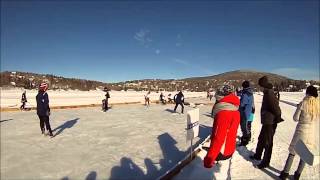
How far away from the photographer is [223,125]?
13.9ft

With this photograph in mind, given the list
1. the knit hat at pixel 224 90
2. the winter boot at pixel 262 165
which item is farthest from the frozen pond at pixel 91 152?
the knit hat at pixel 224 90

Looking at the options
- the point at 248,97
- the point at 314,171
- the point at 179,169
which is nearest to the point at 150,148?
the point at 179,169

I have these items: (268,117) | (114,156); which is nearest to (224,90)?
(268,117)

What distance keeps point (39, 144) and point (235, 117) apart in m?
7.24

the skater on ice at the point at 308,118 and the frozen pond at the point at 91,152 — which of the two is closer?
the skater on ice at the point at 308,118

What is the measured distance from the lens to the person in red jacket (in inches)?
167

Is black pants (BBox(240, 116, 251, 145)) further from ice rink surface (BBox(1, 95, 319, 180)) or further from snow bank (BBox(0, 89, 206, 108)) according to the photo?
snow bank (BBox(0, 89, 206, 108))

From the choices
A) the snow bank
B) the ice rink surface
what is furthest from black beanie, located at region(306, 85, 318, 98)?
the snow bank

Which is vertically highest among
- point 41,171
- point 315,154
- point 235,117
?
point 235,117

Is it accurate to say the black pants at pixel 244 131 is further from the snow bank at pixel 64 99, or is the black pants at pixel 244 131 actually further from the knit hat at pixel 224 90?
the snow bank at pixel 64 99

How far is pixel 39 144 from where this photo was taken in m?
9.77

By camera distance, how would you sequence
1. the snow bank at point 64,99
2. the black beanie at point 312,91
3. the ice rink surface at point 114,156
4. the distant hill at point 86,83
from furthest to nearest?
1. the distant hill at point 86,83
2. the snow bank at point 64,99
3. the ice rink surface at point 114,156
4. the black beanie at point 312,91

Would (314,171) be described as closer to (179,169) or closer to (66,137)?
(179,169)

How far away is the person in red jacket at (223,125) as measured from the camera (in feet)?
13.9
